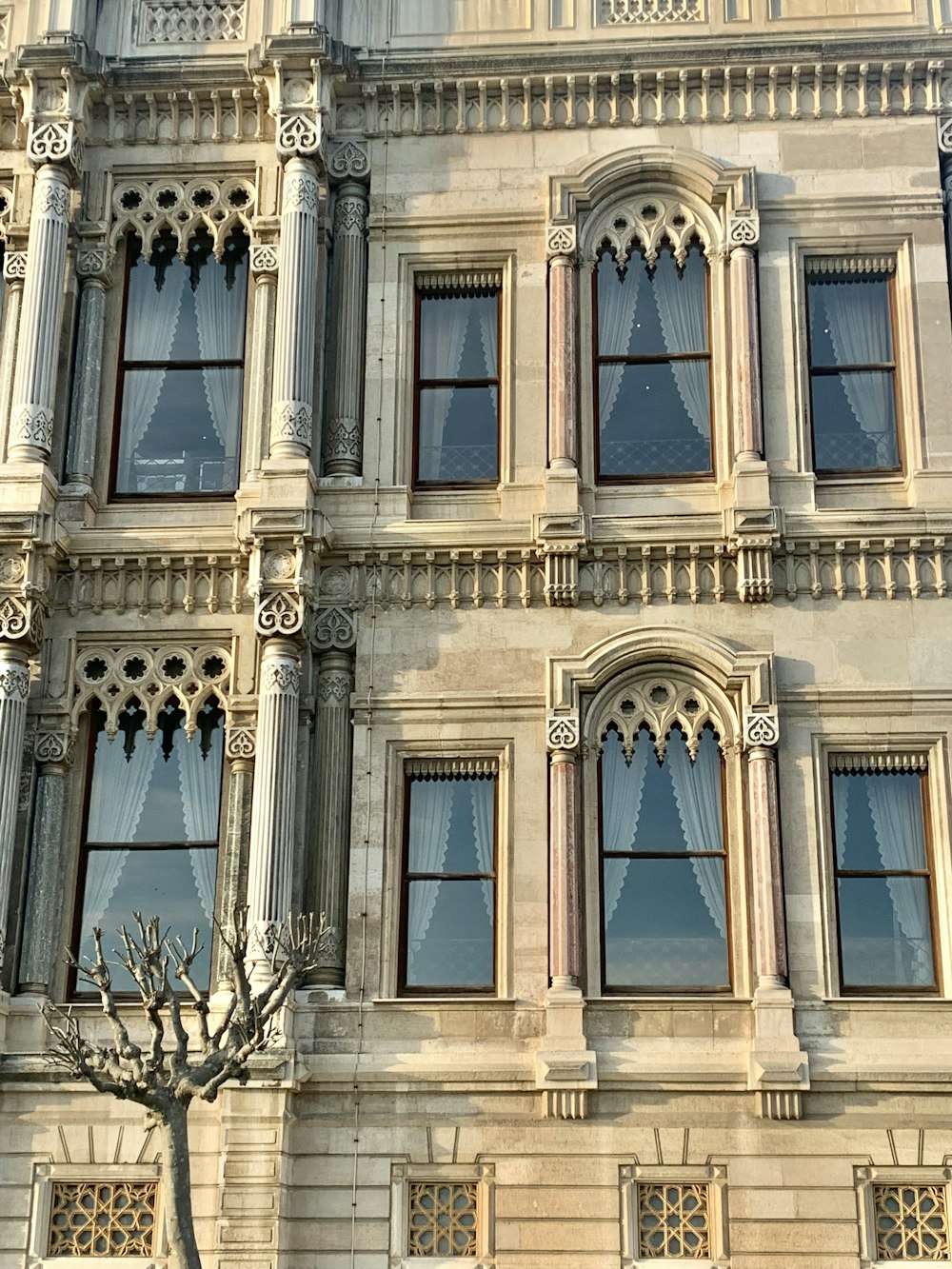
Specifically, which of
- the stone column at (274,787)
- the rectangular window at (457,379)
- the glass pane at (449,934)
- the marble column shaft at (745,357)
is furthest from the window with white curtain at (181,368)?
the marble column shaft at (745,357)

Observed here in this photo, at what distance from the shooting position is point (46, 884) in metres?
18.0

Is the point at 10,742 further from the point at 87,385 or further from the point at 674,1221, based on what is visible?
the point at 674,1221

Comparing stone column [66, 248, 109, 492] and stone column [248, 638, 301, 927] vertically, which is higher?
stone column [66, 248, 109, 492]

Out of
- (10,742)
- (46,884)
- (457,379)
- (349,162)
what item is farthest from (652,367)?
(46,884)

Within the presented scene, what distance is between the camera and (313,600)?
60.6 feet

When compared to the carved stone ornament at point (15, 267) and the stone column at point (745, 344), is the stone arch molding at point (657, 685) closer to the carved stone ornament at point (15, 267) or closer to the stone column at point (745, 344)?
the stone column at point (745, 344)

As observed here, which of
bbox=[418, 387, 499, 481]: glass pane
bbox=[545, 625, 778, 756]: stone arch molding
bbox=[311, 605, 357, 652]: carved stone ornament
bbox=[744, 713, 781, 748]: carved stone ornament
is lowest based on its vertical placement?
bbox=[744, 713, 781, 748]: carved stone ornament

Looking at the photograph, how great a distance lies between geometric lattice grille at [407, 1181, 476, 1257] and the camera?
16750 mm

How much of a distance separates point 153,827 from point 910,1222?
7.90m

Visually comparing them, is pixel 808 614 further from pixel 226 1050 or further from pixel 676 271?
pixel 226 1050

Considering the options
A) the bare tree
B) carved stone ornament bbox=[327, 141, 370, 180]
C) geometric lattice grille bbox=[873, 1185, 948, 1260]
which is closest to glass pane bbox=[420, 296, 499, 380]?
carved stone ornament bbox=[327, 141, 370, 180]

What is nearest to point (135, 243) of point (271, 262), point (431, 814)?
point (271, 262)

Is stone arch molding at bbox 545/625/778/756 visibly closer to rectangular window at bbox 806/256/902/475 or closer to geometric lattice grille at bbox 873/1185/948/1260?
rectangular window at bbox 806/256/902/475

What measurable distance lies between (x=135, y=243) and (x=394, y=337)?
316cm
